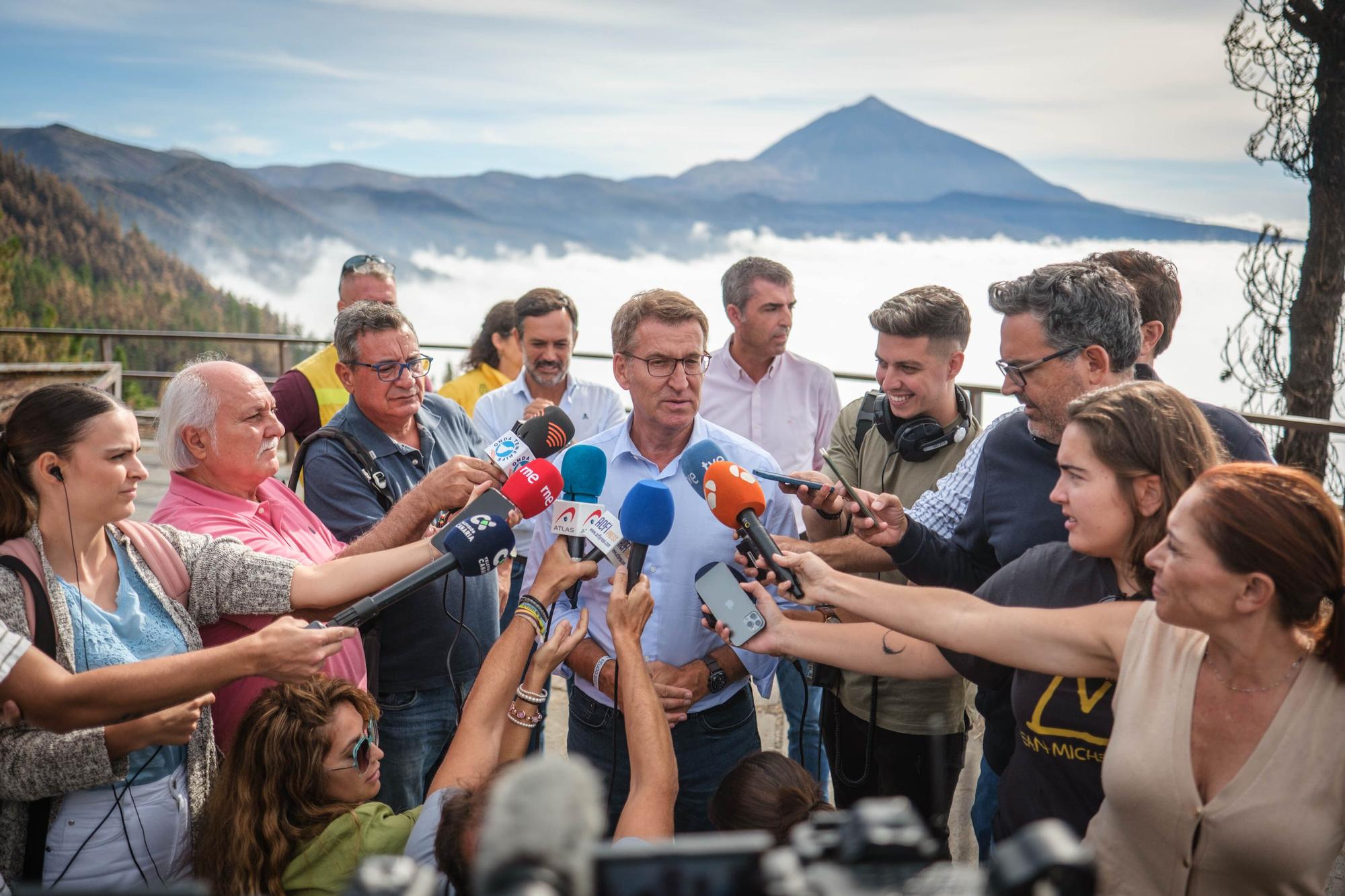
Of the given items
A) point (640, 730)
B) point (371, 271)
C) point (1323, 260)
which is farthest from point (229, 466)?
point (1323, 260)

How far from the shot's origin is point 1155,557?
1670mm

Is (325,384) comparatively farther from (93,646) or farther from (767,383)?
(93,646)

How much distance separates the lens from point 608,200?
Answer: 37750mm

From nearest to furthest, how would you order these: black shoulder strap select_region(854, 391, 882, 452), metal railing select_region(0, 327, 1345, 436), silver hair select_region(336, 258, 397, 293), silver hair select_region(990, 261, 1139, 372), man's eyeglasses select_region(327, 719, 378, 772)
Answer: man's eyeglasses select_region(327, 719, 378, 772) → silver hair select_region(990, 261, 1139, 372) → black shoulder strap select_region(854, 391, 882, 452) → silver hair select_region(336, 258, 397, 293) → metal railing select_region(0, 327, 1345, 436)

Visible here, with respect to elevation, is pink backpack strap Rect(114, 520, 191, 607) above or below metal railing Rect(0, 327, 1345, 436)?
below

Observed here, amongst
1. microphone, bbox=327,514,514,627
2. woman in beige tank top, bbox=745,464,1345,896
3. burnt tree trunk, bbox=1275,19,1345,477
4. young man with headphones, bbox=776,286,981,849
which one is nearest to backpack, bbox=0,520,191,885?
microphone, bbox=327,514,514,627

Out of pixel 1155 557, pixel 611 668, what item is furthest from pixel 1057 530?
pixel 611 668

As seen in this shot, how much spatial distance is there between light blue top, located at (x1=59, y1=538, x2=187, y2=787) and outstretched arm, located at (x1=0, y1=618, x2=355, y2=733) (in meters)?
0.09

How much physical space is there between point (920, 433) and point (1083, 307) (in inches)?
29.3

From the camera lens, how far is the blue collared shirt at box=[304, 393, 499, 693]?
2.90 m

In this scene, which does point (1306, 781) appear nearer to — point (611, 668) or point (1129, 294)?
point (1129, 294)

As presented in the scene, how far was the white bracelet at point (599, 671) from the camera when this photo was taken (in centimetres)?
260

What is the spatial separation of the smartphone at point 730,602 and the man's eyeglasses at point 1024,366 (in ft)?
2.79

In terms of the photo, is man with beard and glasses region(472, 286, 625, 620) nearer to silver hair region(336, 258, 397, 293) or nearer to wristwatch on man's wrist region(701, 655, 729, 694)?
silver hair region(336, 258, 397, 293)
